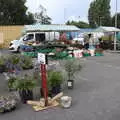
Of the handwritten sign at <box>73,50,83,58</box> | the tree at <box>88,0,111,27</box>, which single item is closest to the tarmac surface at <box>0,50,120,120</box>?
the handwritten sign at <box>73,50,83,58</box>

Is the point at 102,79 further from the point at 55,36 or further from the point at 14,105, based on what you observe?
the point at 55,36

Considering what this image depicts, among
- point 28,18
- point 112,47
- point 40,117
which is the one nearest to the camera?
point 40,117

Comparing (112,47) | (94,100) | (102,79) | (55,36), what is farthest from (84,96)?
(55,36)

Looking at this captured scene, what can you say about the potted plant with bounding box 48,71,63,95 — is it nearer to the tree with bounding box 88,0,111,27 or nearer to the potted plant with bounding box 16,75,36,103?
the potted plant with bounding box 16,75,36,103

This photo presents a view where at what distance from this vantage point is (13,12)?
58.0 m

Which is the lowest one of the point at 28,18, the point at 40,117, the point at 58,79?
the point at 40,117

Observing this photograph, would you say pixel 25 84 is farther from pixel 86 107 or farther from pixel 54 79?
pixel 86 107

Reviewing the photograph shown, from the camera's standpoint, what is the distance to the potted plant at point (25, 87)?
8945 mm

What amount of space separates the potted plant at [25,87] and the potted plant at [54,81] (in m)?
0.81

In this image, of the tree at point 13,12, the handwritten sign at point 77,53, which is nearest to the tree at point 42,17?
the tree at point 13,12

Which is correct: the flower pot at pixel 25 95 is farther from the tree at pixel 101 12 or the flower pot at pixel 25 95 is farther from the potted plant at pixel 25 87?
the tree at pixel 101 12

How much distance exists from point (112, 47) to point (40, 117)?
84.3ft

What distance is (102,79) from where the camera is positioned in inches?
507

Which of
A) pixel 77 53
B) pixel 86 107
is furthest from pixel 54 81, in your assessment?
pixel 77 53
